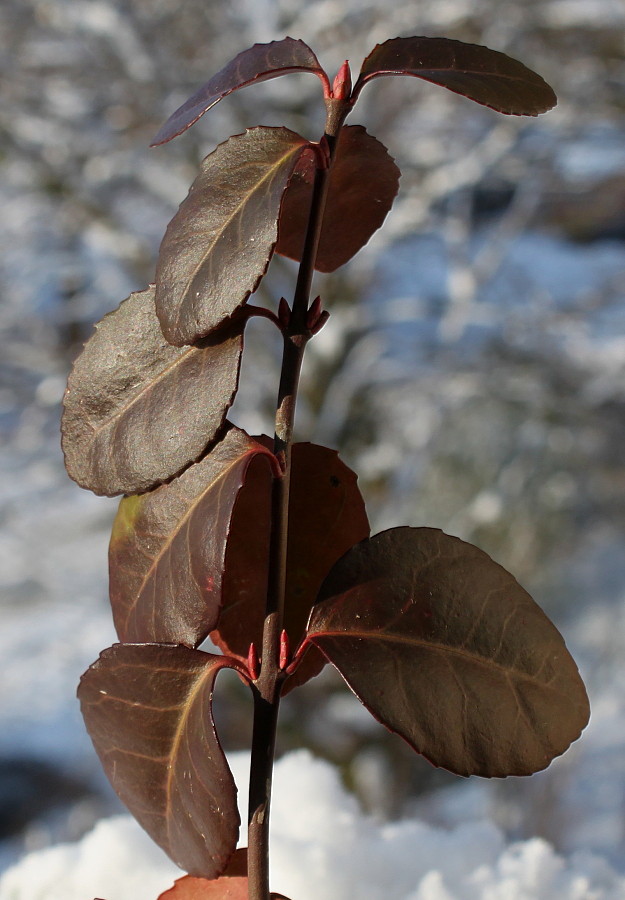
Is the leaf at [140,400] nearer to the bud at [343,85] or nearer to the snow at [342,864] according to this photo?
the bud at [343,85]

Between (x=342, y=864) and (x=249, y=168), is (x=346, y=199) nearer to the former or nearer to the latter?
(x=249, y=168)

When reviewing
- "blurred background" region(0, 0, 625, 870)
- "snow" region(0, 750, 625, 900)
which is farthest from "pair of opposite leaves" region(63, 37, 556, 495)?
"blurred background" region(0, 0, 625, 870)

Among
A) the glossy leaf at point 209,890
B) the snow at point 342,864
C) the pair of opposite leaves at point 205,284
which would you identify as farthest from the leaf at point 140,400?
the snow at point 342,864

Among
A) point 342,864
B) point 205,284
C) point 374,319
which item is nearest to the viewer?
point 205,284

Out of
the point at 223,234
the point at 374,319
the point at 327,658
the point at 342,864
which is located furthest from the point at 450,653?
the point at 374,319

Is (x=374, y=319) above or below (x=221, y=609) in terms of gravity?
above

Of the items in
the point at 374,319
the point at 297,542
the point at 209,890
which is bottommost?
the point at 209,890

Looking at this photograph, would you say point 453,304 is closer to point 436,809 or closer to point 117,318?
point 436,809
